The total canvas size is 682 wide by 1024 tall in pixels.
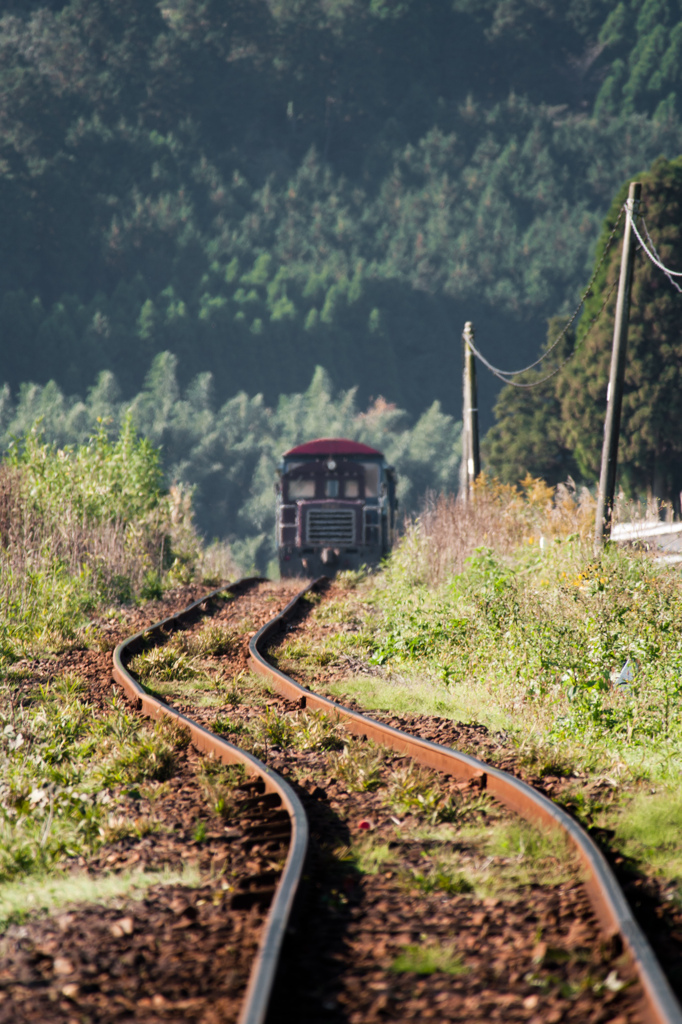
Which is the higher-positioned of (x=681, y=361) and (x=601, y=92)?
(x=601, y=92)

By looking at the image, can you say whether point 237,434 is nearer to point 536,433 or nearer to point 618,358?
point 536,433

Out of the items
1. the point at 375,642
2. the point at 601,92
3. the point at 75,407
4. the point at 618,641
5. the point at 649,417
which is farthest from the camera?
the point at 601,92

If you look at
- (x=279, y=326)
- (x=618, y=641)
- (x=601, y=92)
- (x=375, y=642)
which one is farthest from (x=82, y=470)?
(x=601, y=92)

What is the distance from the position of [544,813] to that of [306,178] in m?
101

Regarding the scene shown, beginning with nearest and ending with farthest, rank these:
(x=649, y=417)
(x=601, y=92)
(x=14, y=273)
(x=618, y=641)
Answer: (x=618, y=641), (x=649, y=417), (x=14, y=273), (x=601, y=92)

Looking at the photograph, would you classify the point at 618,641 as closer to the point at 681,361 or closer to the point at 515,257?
the point at 681,361

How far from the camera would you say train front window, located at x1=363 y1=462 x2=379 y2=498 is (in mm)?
22125

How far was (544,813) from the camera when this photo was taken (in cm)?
451

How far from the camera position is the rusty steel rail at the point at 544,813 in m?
2.83

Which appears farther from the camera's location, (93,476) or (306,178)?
(306,178)

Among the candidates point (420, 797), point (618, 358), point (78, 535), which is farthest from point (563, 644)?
point (78, 535)

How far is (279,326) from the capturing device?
263 ft

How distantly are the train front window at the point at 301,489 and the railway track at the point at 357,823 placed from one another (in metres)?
13.6

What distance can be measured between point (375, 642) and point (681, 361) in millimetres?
20113
